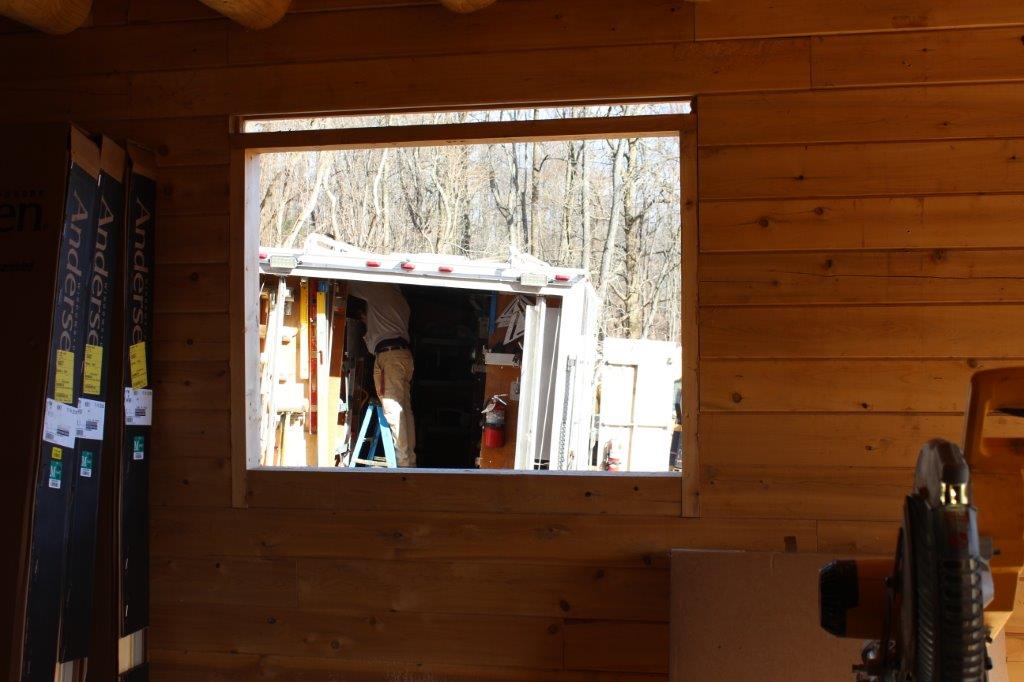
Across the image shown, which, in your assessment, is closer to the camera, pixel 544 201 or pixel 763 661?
pixel 763 661

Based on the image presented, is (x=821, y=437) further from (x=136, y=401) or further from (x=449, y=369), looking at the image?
(x=449, y=369)

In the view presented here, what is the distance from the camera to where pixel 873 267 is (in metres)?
2.73

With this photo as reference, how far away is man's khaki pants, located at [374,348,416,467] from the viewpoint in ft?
19.2

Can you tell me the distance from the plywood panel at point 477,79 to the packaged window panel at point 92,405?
0.38m

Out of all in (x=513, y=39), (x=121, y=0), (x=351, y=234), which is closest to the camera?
(x=513, y=39)

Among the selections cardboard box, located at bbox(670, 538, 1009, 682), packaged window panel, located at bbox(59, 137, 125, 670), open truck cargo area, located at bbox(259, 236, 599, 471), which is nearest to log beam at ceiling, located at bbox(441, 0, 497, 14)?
packaged window panel, located at bbox(59, 137, 125, 670)

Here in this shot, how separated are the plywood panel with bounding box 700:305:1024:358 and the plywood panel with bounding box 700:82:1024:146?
53 cm

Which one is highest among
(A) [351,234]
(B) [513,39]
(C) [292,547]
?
(A) [351,234]

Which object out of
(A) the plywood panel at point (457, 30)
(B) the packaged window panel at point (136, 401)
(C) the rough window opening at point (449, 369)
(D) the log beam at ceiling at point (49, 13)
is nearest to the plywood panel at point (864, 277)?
(A) the plywood panel at point (457, 30)

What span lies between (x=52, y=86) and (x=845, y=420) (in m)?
2.91

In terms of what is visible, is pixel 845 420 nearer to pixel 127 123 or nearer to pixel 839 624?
pixel 839 624

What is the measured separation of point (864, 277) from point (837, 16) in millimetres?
815

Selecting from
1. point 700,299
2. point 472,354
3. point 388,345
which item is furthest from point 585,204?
point 700,299

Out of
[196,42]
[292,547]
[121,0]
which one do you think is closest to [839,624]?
[292,547]
